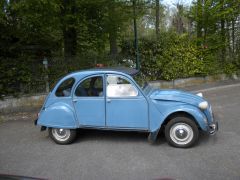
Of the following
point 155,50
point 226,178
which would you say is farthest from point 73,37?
point 226,178

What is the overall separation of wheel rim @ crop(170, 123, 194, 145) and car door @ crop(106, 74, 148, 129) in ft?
1.91

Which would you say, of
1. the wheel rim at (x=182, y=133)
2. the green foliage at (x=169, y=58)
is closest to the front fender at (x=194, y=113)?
the wheel rim at (x=182, y=133)

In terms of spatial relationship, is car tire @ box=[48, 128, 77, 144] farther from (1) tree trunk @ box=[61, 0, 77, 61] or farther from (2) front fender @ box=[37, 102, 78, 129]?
(1) tree trunk @ box=[61, 0, 77, 61]

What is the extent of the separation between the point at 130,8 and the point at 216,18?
→ 4.03m

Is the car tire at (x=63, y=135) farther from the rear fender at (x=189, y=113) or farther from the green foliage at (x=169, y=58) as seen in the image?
the green foliage at (x=169, y=58)

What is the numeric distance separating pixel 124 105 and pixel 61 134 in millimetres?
1555

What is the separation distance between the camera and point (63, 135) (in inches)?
218

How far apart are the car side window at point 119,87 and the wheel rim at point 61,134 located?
1.25 meters

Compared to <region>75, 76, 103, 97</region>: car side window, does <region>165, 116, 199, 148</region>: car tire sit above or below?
below

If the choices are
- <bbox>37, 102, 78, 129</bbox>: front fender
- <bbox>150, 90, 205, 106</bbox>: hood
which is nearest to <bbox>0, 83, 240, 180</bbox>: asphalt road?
<bbox>37, 102, 78, 129</bbox>: front fender

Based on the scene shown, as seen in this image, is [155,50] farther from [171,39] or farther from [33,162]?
[33,162]

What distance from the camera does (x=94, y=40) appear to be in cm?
1154

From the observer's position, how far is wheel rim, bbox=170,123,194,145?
4.98 meters

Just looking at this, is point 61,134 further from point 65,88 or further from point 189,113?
point 189,113
